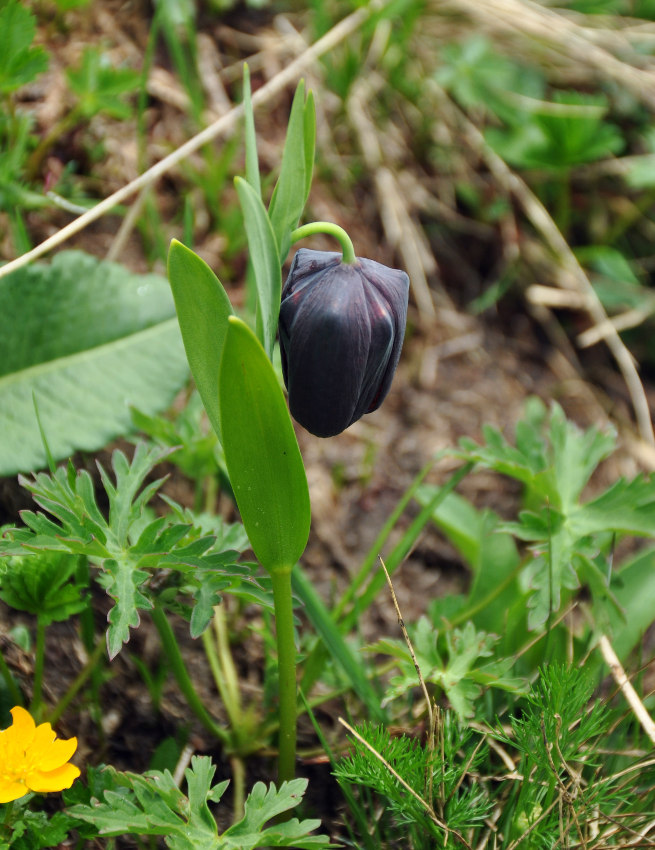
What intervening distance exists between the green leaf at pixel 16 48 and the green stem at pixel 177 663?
3.36 ft

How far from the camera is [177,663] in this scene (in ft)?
4.11

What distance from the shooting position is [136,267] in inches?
78.5

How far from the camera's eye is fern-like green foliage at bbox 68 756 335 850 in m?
1.00

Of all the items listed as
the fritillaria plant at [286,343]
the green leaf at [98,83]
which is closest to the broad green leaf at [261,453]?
the fritillaria plant at [286,343]

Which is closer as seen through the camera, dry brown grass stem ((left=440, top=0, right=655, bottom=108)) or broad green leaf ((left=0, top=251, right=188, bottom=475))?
broad green leaf ((left=0, top=251, right=188, bottom=475))

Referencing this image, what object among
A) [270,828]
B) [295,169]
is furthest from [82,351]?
[270,828]

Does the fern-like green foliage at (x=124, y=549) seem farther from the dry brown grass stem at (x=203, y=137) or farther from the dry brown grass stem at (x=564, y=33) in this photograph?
the dry brown grass stem at (x=564, y=33)

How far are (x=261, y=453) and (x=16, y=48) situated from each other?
3.33ft

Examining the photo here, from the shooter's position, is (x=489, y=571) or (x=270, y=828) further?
(x=489, y=571)

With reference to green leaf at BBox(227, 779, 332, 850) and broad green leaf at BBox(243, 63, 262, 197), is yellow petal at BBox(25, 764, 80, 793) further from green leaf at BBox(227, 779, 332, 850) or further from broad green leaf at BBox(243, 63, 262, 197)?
broad green leaf at BBox(243, 63, 262, 197)

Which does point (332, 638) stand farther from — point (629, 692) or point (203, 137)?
point (203, 137)

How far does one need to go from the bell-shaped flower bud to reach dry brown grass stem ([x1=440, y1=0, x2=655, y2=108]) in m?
2.13

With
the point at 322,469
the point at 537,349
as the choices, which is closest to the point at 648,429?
the point at 537,349

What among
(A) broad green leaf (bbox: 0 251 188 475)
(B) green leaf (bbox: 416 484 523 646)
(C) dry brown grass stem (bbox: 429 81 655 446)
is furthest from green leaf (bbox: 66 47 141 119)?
(C) dry brown grass stem (bbox: 429 81 655 446)
